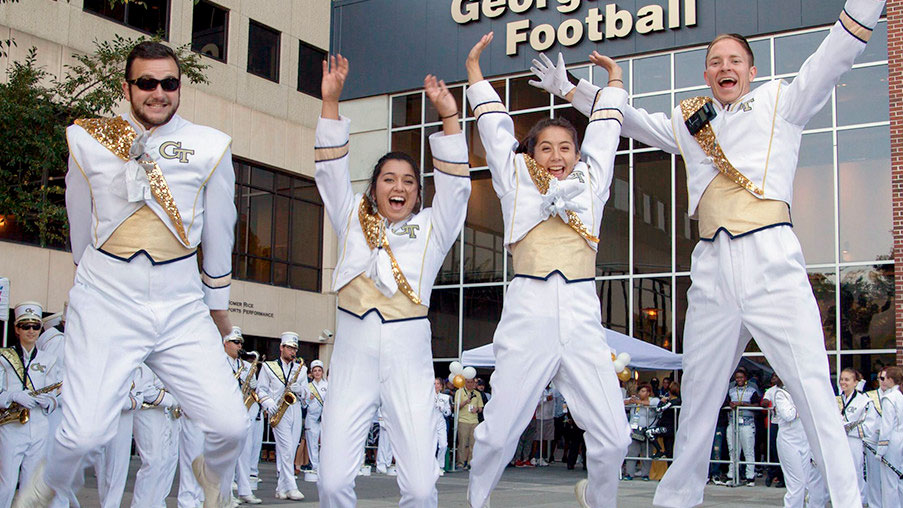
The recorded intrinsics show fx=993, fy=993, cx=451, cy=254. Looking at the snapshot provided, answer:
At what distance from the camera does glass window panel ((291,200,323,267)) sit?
28047mm

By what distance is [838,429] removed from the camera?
16.1 ft

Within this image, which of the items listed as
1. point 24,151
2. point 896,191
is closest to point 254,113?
point 24,151

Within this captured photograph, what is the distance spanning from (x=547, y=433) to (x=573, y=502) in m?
9.62

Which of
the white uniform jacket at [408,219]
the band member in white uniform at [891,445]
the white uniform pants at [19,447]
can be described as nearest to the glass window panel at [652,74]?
the band member in white uniform at [891,445]

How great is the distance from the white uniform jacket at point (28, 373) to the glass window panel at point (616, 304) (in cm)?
1309

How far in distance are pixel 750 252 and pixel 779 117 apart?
2.55 feet

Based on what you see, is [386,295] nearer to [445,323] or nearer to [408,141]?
[445,323]

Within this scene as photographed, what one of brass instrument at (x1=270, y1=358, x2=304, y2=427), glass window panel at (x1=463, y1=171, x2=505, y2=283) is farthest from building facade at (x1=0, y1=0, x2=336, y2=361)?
brass instrument at (x1=270, y1=358, x2=304, y2=427)

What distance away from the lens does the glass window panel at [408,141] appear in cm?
2478

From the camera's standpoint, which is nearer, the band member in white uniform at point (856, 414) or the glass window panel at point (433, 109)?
the band member in white uniform at point (856, 414)

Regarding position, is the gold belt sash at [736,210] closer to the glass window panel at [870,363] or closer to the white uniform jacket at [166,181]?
the white uniform jacket at [166,181]

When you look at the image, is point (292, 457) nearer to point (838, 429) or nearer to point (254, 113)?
point (838, 429)

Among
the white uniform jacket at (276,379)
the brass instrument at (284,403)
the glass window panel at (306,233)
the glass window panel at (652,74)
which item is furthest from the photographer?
the glass window panel at (306,233)

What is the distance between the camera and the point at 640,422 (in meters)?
17.2
